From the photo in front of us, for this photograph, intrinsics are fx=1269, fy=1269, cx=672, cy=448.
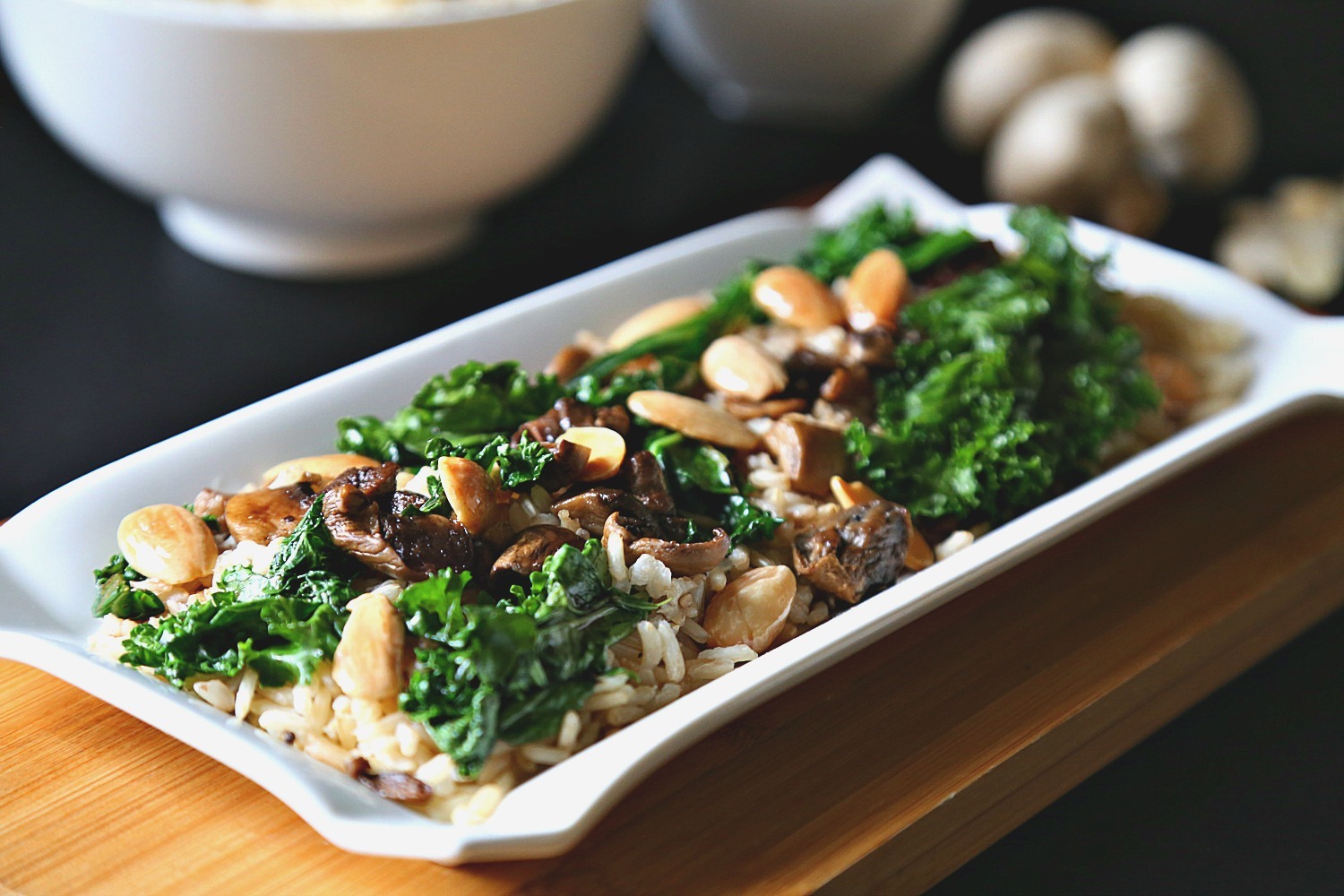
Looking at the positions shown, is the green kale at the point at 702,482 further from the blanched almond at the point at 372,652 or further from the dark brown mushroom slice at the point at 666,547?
the blanched almond at the point at 372,652

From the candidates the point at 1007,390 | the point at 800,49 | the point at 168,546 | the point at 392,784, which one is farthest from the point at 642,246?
the point at 392,784

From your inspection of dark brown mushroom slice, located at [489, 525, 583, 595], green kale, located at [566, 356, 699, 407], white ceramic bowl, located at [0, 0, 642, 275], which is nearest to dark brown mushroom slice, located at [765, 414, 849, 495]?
green kale, located at [566, 356, 699, 407]

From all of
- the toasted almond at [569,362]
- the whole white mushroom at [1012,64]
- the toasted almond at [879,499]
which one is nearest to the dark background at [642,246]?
the whole white mushroom at [1012,64]

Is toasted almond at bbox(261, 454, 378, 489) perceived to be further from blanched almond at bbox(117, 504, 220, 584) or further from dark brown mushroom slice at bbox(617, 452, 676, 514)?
dark brown mushroom slice at bbox(617, 452, 676, 514)

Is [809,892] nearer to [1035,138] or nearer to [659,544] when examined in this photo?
[659,544]

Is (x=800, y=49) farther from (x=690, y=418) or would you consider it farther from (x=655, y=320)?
(x=690, y=418)

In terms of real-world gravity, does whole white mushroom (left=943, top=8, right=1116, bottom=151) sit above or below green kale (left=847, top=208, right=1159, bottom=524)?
above

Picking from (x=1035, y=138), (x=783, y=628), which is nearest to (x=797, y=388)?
(x=783, y=628)
